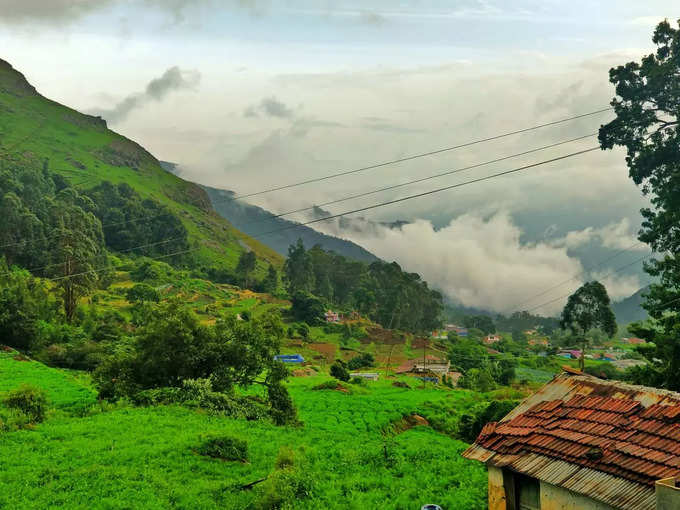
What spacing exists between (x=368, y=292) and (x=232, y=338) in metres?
97.8

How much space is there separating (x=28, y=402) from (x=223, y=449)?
1112 centimetres

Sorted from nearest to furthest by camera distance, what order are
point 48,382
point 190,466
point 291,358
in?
point 190,466 → point 48,382 → point 291,358

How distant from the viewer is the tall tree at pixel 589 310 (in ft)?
211

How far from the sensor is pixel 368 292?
5177 inches

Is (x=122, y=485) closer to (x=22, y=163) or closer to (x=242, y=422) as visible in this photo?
(x=242, y=422)

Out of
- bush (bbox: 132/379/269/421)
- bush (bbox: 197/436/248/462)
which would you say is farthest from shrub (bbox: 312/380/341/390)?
bush (bbox: 197/436/248/462)

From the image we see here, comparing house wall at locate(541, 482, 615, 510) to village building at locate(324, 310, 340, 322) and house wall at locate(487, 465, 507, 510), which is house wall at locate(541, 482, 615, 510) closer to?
house wall at locate(487, 465, 507, 510)

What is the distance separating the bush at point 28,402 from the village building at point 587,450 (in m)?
23.5

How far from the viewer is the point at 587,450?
11.2 meters

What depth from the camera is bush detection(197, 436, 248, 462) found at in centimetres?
2384

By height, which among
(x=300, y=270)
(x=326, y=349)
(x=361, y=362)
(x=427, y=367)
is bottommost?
(x=427, y=367)

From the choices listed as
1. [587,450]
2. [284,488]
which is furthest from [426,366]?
[587,450]

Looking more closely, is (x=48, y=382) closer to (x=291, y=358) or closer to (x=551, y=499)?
(x=551, y=499)

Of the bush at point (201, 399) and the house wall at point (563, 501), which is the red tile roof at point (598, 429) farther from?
the bush at point (201, 399)
